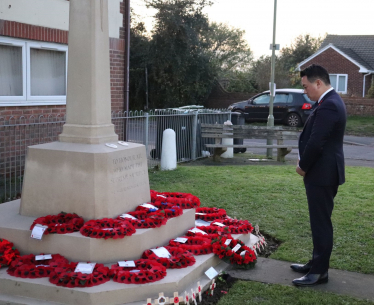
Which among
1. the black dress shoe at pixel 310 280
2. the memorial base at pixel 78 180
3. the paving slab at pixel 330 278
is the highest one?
the memorial base at pixel 78 180

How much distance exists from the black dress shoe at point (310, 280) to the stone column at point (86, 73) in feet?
7.68

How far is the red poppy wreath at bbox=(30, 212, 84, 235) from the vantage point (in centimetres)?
447

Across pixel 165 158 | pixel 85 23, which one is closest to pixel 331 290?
pixel 85 23

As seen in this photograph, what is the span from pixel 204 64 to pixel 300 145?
76.9 ft

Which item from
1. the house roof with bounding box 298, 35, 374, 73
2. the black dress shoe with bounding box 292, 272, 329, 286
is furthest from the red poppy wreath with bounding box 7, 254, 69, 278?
the house roof with bounding box 298, 35, 374, 73

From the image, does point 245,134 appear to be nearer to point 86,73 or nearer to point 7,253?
point 86,73

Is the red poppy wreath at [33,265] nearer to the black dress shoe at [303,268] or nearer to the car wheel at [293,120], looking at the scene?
the black dress shoe at [303,268]

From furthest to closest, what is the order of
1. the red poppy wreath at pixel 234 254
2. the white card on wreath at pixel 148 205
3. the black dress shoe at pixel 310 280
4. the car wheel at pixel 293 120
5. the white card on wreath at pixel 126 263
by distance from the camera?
the car wheel at pixel 293 120 < the white card on wreath at pixel 148 205 < the red poppy wreath at pixel 234 254 < the black dress shoe at pixel 310 280 < the white card on wreath at pixel 126 263

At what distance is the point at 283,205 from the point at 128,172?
331cm

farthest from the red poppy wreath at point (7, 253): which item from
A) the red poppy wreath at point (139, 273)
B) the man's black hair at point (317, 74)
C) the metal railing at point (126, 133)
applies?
the man's black hair at point (317, 74)

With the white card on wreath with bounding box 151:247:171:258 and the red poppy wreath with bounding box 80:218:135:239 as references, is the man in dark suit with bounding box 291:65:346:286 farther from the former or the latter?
the red poppy wreath with bounding box 80:218:135:239

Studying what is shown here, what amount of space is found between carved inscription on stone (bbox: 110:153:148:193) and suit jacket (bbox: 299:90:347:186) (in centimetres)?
173

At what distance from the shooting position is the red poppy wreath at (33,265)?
4.22 meters

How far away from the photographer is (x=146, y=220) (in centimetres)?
482
